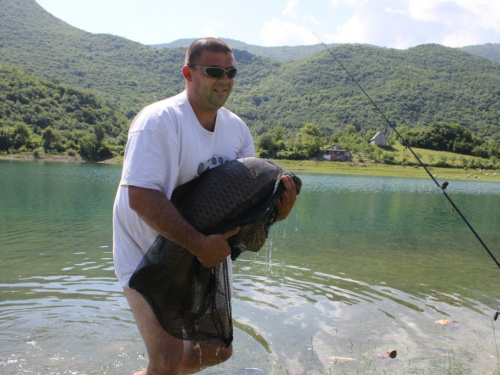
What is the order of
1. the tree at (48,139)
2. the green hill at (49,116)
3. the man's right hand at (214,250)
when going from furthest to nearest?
the green hill at (49,116) → the tree at (48,139) → the man's right hand at (214,250)

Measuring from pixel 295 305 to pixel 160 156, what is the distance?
18.4 ft

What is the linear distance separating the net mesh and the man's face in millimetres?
448

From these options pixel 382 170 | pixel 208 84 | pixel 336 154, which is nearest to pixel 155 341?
pixel 208 84

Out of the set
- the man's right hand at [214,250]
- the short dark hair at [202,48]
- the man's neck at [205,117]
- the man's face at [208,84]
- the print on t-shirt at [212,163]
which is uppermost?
the short dark hair at [202,48]

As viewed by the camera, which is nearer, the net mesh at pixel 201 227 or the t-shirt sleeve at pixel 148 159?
the t-shirt sleeve at pixel 148 159

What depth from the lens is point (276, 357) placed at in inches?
223

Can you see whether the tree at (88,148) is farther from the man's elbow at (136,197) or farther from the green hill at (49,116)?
the man's elbow at (136,197)

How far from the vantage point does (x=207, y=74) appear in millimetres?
3166

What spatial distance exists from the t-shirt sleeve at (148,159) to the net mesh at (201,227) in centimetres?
24

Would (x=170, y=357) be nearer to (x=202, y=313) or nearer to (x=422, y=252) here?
(x=202, y=313)

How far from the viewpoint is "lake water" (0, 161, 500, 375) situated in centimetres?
551

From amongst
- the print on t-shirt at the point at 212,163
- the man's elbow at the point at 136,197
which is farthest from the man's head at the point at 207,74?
the man's elbow at the point at 136,197

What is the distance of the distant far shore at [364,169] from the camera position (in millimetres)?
87500

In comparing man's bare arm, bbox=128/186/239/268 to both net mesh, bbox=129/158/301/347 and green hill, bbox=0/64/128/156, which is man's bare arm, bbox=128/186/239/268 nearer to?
net mesh, bbox=129/158/301/347
